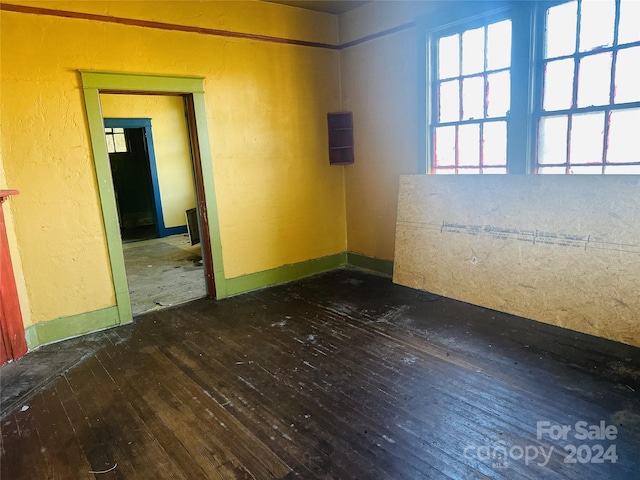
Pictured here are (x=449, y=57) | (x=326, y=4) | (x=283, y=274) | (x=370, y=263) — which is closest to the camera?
(x=449, y=57)

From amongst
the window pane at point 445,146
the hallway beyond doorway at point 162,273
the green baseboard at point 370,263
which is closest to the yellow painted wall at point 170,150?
the hallway beyond doorway at point 162,273

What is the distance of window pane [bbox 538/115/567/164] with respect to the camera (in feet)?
11.4

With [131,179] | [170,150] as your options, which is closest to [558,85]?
[170,150]

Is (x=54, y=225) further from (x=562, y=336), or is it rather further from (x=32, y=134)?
(x=562, y=336)

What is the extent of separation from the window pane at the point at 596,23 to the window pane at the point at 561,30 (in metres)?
0.06

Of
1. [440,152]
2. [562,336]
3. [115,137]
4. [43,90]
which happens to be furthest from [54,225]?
[115,137]

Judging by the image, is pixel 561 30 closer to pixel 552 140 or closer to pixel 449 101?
pixel 552 140

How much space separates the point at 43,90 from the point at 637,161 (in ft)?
15.5

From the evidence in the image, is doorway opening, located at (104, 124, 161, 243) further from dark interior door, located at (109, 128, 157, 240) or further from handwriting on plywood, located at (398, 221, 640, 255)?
handwriting on plywood, located at (398, 221, 640, 255)

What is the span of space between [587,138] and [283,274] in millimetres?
3386

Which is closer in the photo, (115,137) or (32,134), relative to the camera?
(32,134)

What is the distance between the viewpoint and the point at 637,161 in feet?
10.2

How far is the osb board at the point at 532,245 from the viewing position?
3.10m

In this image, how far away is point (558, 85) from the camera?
11.3 feet
